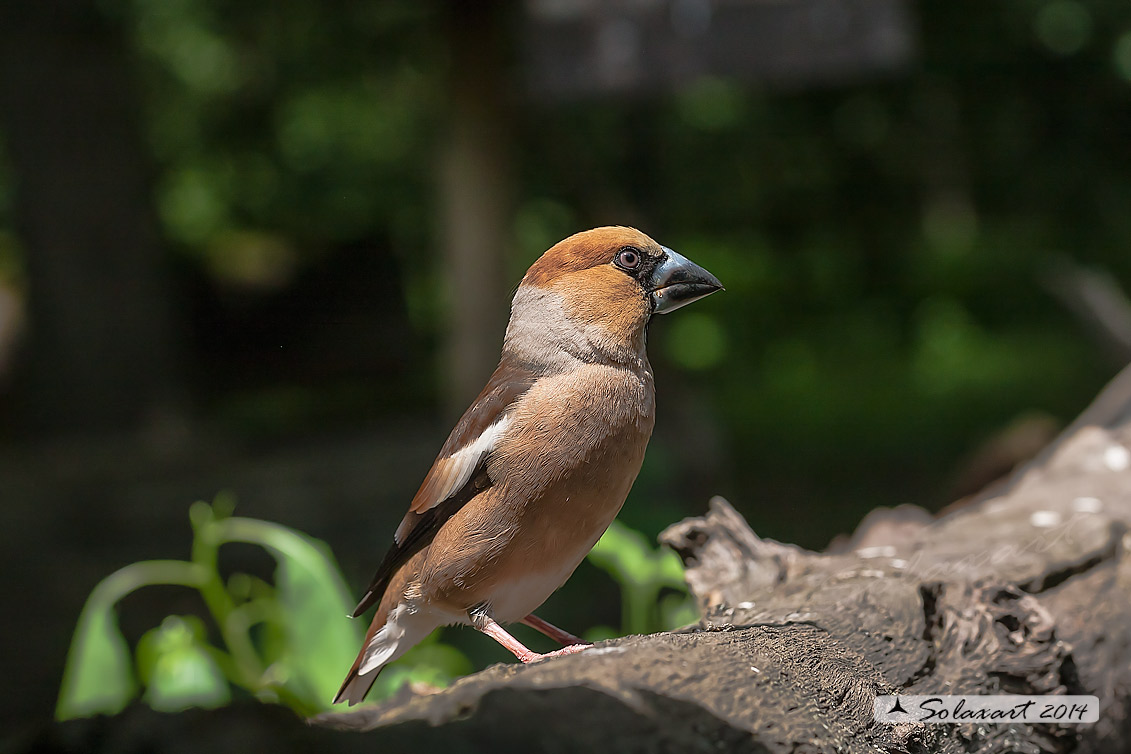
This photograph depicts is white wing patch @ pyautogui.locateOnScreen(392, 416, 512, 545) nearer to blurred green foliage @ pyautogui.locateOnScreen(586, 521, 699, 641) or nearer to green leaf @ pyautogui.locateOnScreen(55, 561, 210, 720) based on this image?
blurred green foliage @ pyautogui.locateOnScreen(586, 521, 699, 641)

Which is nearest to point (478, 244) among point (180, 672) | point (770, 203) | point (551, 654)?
point (180, 672)

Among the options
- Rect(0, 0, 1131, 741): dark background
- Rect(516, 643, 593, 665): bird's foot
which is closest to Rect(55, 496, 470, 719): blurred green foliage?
Rect(516, 643, 593, 665): bird's foot

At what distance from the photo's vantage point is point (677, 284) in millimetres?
1869

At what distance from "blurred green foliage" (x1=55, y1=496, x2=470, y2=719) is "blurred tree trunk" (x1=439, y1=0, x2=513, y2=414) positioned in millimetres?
1537

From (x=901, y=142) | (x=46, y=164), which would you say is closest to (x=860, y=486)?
(x=46, y=164)

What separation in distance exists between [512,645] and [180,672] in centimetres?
106

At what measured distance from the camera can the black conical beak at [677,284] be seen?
186 centimetres

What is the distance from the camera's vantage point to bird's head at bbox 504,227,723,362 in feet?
6.08

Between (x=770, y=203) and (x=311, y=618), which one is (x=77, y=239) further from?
(x=770, y=203)

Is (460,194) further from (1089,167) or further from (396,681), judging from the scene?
(1089,167)

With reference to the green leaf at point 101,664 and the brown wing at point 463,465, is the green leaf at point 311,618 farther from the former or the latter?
the brown wing at point 463,465

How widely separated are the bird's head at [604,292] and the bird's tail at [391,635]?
1.76 ft

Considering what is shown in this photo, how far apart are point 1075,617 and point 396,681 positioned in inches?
64.1

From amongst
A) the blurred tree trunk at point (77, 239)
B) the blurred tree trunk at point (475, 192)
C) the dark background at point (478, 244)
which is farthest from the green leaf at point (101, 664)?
the blurred tree trunk at point (77, 239)
